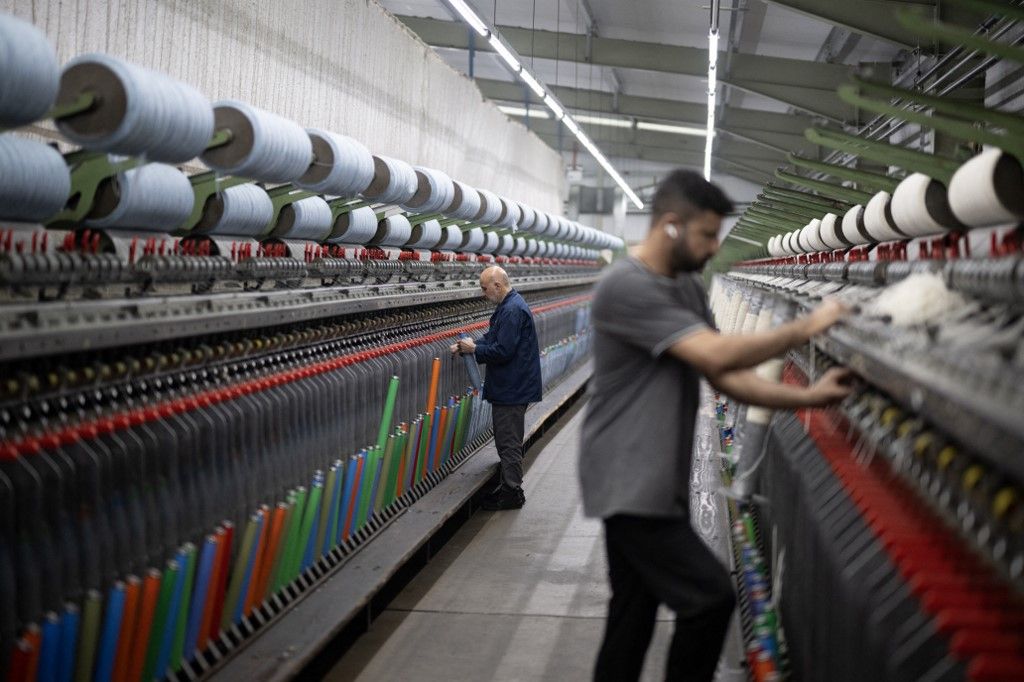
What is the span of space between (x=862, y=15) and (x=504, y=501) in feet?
19.1

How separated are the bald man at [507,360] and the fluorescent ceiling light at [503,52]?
1852mm

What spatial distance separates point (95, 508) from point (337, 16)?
5808 mm

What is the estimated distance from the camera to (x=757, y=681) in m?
3.52

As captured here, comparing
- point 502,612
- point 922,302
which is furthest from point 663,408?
point 502,612

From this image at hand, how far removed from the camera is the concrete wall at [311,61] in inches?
202

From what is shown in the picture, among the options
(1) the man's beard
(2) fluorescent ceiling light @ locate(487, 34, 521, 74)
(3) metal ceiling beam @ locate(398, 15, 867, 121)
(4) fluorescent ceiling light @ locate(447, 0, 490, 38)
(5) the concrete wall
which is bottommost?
(1) the man's beard

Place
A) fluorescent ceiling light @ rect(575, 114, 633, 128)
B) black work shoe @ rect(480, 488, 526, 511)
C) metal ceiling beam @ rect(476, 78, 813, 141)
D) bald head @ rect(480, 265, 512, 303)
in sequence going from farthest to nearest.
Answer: fluorescent ceiling light @ rect(575, 114, 633, 128) → metal ceiling beam @ rect(476, 78, 813, 141) → black work shoe @ rect(480, 488, 526, 511) → bald head @ rect(480, 265, 512, 303)

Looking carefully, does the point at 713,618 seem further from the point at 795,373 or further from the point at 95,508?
the point at 795,373

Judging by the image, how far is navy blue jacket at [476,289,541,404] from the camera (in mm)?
7836

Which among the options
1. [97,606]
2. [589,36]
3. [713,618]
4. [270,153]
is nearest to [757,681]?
[713,618]

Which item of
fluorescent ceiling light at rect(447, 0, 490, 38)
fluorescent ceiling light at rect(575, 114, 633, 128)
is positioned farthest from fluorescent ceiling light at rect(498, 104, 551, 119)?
fluorescent ceiling light at rect(447, 0, 490, 38)

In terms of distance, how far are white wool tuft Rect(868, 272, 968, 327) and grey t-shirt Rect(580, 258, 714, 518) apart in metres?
0.52

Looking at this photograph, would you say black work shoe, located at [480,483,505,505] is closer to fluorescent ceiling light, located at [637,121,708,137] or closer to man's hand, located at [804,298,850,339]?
man's hand, located at [804,298,850,339]

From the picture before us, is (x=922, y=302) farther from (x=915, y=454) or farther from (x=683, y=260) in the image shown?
(x=683, y=260)
